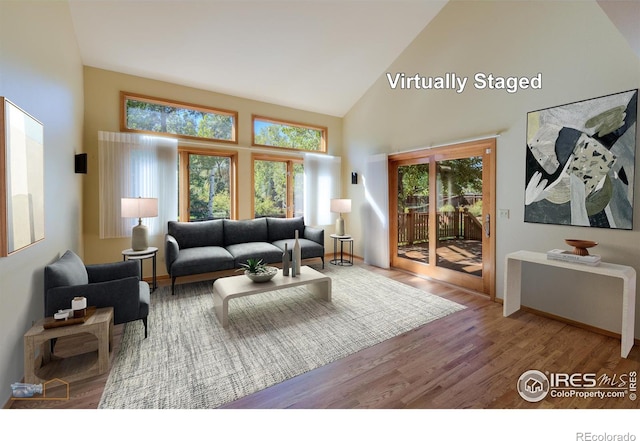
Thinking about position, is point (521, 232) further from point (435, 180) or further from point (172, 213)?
point (172, 213)

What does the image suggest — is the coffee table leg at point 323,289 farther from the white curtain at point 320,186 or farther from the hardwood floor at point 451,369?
the white curtain at point 320,186

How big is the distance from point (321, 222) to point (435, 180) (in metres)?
2.44

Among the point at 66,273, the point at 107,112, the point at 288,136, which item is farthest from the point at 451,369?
the point at 107,112

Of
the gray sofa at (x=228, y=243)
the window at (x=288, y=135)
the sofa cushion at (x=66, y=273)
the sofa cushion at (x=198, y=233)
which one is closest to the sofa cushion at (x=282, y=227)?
the gray sofa at (x=228, y=243)

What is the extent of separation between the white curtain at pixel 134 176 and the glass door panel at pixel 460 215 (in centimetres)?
416

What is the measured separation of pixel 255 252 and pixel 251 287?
1314 millimetres

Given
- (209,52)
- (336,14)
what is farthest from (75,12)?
(336,14)

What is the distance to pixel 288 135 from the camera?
5.52m

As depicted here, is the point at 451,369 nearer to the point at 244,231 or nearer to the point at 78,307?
the point at 78,307

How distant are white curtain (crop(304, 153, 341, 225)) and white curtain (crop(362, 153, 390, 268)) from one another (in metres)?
0.78

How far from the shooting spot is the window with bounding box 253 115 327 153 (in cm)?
518

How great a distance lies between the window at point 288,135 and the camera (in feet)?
17.0

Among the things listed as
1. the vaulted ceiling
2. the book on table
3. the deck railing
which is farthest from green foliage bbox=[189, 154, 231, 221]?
the book on table

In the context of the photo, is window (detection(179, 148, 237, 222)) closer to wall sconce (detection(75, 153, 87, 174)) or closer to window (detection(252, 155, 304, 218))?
window (detection(252, 155, 304, 218))
